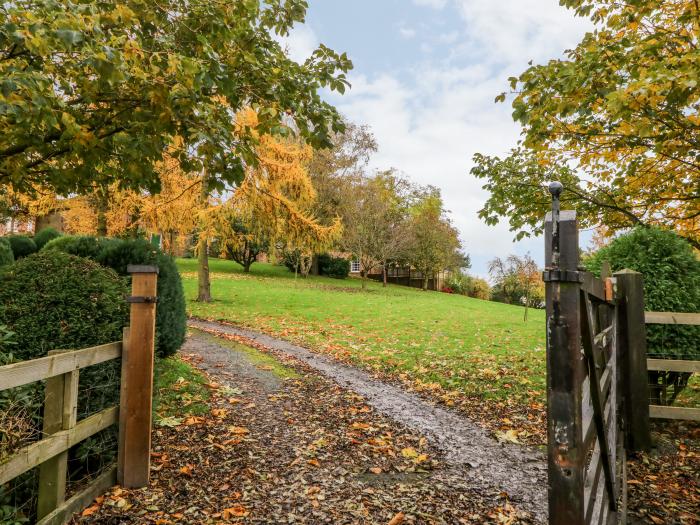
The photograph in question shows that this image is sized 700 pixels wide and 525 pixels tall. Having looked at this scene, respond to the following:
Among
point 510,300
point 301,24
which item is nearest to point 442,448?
point 301,24

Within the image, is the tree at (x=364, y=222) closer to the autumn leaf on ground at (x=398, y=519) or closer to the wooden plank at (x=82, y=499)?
Result: the wooden plank at (x=82, y=499)

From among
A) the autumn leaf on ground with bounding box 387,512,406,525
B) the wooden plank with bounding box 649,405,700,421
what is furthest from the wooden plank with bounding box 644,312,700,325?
the autumn leaf on ground with bounding box 387,512,406,525

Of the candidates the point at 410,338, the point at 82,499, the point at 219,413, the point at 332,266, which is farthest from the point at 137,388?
the point at 332,266

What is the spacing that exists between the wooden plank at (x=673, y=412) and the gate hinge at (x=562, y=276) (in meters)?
4.63

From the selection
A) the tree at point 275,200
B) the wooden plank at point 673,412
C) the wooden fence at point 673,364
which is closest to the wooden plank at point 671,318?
the wooden fence at point 673,364

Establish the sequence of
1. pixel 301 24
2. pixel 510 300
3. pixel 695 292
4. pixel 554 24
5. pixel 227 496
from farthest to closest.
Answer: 1. pixel 510 300
2. pixel 554 24
3. pixel 301 24
4. pixel 695 292
5. pixel 227 496

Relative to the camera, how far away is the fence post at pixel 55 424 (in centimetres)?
314

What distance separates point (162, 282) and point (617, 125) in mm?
7728

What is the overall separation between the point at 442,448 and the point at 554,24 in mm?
7353

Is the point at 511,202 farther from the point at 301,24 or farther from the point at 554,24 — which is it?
the point at 301,24

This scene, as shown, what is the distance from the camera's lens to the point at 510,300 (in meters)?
43.5

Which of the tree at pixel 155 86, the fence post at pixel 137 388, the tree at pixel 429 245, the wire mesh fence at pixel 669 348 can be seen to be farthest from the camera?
the tree at pixel 429 245

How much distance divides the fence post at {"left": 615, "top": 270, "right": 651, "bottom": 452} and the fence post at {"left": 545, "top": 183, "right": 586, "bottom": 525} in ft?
12.9

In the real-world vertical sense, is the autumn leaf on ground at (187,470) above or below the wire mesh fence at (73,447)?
below
